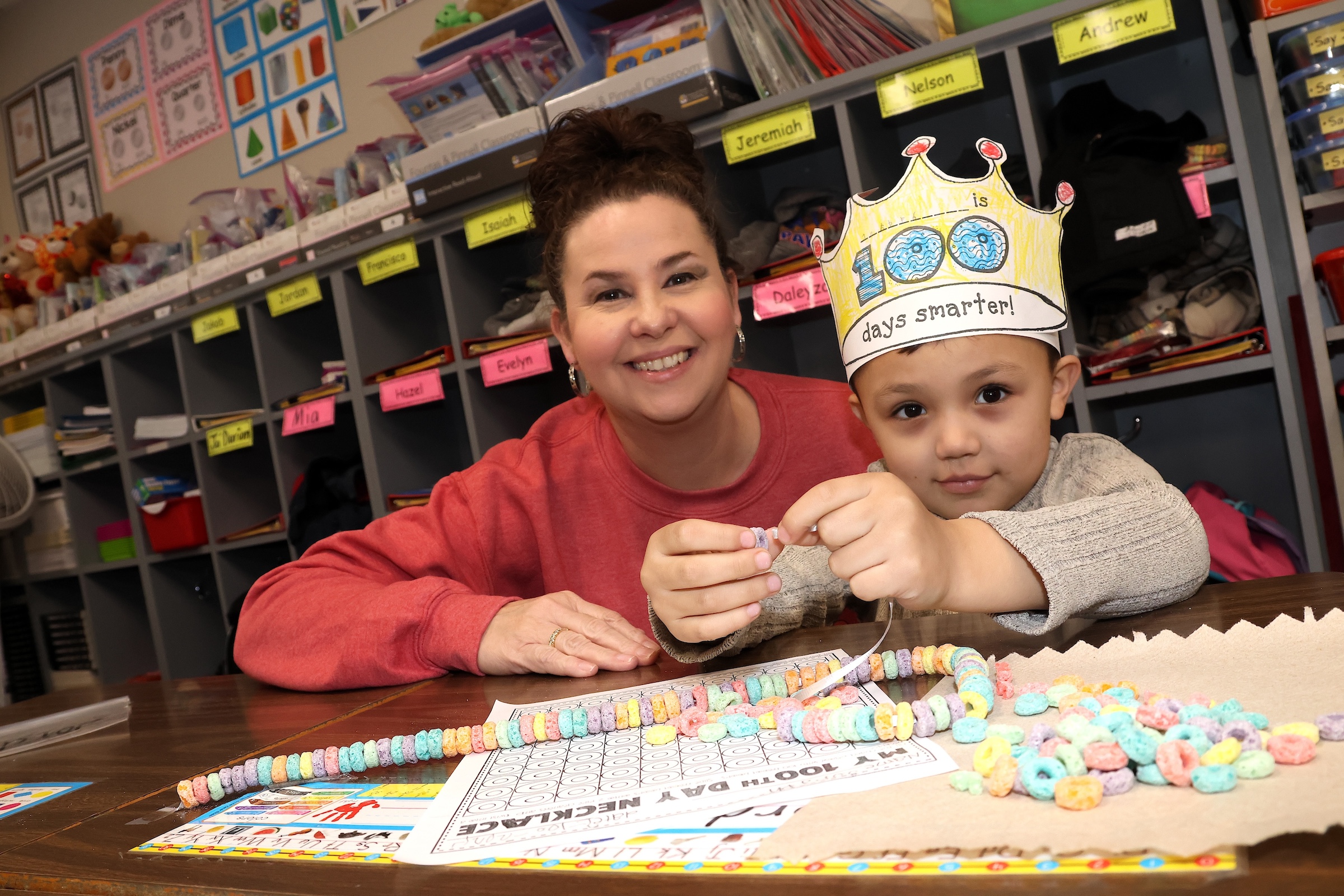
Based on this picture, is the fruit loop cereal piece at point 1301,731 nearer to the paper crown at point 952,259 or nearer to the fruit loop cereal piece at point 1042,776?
the fruit loop cereal piece at point 1042,776

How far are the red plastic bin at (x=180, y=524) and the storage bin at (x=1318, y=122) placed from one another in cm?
292

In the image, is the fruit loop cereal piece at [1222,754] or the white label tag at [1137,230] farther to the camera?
the white label tag at [1137,230]

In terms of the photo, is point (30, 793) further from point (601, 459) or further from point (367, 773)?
point (601, 459)

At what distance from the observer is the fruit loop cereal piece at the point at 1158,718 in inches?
19.7

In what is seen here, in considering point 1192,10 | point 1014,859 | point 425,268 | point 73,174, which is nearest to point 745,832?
point 1014,859

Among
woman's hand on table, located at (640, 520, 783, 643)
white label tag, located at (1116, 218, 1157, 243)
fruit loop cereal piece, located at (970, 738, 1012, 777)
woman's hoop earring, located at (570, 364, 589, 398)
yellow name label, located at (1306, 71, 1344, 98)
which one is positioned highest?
yellow name label, located at (1306, 71, 1344, 98)

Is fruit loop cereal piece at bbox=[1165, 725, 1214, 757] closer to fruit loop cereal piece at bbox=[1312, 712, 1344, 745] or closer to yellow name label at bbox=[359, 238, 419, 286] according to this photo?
fruit loop cereal piece at bbox=[1312, 712, 1344, 745]

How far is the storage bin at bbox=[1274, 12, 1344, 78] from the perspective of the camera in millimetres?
1505

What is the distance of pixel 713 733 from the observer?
0.63m

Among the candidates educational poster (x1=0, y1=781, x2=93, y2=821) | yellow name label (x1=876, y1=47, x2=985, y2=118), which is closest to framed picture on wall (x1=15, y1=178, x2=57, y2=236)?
yellow name label (x1=876, y1=47, x2=985, y2=118)

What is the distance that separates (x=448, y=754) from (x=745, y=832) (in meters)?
0.34

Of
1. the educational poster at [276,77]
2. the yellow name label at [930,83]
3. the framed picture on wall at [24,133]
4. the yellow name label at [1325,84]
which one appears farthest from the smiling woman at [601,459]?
the framed picture on wall at [24,133]

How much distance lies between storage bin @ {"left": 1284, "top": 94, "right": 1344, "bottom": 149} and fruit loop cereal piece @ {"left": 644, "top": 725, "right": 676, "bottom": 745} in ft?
4.97

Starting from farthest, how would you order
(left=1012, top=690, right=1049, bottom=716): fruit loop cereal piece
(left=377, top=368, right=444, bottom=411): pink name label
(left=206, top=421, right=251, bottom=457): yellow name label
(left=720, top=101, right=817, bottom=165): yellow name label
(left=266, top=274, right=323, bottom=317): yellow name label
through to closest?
(left=206, top=421, right=251, bottom=457): yellow name label, (left=266, top=274, right=323, bottom=317): yellow name label, (left=377, top=368, right=444, bottom=411): pink name label, (left=720, top=101, right=817, bottom=165): yellow name label, (left=1012, top=690, right=1049, bottom=716): fruit loop cereal piece
